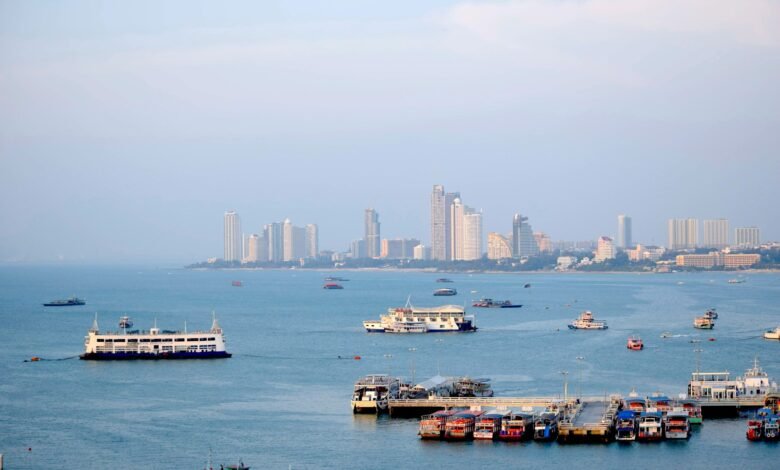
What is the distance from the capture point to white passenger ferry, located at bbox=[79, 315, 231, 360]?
109ft

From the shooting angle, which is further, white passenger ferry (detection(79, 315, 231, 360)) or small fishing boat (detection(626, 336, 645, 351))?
small fishing boat (detection(626, 336, 645, 351))

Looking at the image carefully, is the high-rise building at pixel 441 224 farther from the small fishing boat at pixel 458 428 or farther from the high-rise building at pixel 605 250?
the small fishing boat at pixel 458 428

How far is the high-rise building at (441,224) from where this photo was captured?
155625 millimetres

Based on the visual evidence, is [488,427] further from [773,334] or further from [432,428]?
[773,334]

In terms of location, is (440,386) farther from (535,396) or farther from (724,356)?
(724,356)

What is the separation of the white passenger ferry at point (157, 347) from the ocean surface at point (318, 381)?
67 centimetres

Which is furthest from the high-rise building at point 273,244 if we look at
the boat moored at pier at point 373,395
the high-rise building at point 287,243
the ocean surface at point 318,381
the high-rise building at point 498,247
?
the boat moored at pier at point 373,395

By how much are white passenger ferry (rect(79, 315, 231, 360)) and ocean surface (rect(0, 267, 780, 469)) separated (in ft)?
2.18

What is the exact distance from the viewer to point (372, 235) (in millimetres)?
173000

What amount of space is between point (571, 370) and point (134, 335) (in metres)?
12.0

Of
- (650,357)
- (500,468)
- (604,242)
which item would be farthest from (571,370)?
(604,242)

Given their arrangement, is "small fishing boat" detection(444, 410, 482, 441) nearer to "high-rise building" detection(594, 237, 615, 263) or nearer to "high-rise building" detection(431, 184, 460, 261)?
"high-rise building" detection(594, 237, 615, 263)

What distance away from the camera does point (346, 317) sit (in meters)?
50.6

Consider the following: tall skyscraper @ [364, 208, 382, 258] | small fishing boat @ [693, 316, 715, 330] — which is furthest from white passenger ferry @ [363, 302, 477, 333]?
tall skyscraper @ [364, 208, 382, 258]
